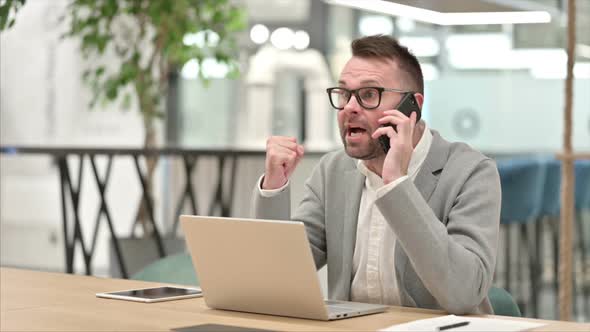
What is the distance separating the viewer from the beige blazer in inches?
87.3

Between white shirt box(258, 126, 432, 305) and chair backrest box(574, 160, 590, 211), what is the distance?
9.49 feet

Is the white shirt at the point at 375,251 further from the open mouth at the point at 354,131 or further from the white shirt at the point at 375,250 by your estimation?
the open mouth at the point at 354,131

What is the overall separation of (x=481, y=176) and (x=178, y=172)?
16.6 feet

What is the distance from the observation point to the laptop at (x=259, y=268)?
6.79 feet

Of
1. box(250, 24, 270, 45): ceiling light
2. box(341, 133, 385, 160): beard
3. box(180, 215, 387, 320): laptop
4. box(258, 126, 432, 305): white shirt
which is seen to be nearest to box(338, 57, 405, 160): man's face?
box(341, 133, 385, 160): beard

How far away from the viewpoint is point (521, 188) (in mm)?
5512

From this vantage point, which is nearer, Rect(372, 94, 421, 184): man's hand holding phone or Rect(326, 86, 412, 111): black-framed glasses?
Rect(372, 94, 421, 184): man's hand holding phone

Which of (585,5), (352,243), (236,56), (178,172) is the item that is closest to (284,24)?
(236,56)

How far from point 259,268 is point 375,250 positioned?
1.61 ft

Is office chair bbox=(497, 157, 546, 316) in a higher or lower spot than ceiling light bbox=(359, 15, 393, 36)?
lower

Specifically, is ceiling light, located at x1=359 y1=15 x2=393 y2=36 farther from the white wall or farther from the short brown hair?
A: the short brown hair

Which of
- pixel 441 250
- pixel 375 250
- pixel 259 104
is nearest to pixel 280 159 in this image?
pixel 375 250

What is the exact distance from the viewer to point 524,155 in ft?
18.6

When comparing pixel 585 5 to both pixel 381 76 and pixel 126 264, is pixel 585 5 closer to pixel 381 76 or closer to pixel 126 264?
pixel 126 264
